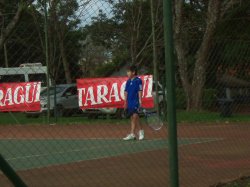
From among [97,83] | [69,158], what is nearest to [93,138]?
[69,158]

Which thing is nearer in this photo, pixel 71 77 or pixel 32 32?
pixel 32 32

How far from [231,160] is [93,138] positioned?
4.97 m

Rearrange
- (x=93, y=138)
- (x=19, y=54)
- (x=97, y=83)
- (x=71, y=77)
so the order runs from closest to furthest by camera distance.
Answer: (x=19, y=54), (x=71, y=77), (x=97, y=83), (x=93, y=138)

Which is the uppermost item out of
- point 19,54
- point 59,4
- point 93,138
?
point 59,4

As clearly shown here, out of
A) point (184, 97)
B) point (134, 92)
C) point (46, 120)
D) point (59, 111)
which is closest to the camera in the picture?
point (184, 97)

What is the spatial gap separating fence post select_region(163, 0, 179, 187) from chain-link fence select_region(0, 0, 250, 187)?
0.43ft

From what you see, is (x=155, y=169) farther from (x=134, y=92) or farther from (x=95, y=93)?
(x=134, y=92)

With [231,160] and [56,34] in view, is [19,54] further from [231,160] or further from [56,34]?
[231,160]

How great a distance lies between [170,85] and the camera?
5.42m

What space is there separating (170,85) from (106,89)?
5.79 feet

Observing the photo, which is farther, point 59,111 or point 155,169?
point 59,111

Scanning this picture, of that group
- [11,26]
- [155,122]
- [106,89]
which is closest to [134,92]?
[155,122]

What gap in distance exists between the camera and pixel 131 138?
44.6ft

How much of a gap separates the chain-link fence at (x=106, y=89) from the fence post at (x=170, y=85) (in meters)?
0.13
